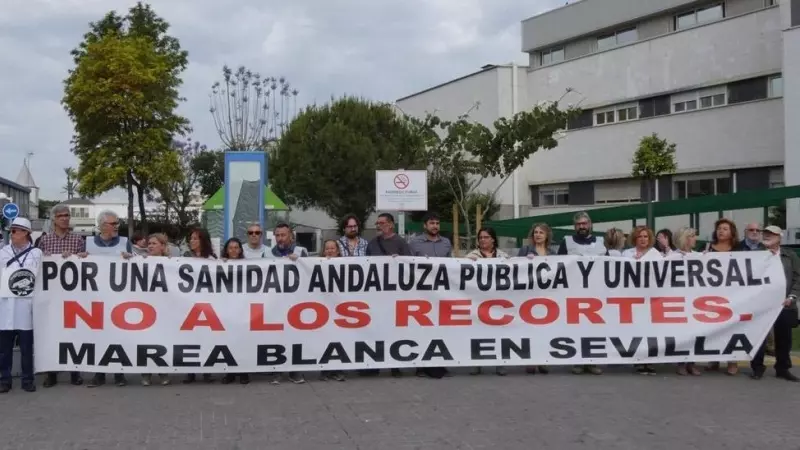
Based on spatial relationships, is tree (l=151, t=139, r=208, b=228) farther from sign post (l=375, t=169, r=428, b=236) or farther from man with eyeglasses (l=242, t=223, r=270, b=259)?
man with eyeglasses (l=242, t=223, r=270, b=259)

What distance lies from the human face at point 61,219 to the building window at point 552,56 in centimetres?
3351

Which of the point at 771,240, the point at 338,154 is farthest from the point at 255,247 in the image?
the point at 338,154

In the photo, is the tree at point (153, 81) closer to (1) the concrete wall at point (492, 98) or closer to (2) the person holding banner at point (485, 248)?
(1) the concrete wall at point (492, 98)

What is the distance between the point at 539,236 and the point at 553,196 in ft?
103

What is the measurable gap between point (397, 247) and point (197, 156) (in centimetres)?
5448

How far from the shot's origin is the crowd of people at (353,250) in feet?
27.6

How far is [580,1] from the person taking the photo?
1490 inches

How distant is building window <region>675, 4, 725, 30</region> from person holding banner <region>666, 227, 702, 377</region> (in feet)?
81.0

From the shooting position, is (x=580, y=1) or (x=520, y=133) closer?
(x=520, y=133)

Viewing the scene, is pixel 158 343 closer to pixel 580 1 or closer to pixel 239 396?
pixel 239 396

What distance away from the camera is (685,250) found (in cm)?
994

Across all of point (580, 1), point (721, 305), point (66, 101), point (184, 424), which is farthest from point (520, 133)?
point (66, 101)

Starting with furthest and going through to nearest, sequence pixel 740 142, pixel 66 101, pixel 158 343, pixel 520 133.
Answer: pixel 66 101 < pixel 740 142 < pixel 520 133 < pixel 158 343

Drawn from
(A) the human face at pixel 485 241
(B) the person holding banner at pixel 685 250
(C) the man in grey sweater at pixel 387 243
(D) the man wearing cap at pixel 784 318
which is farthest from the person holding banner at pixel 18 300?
(D) the man wearing cap at pixel 784 318
